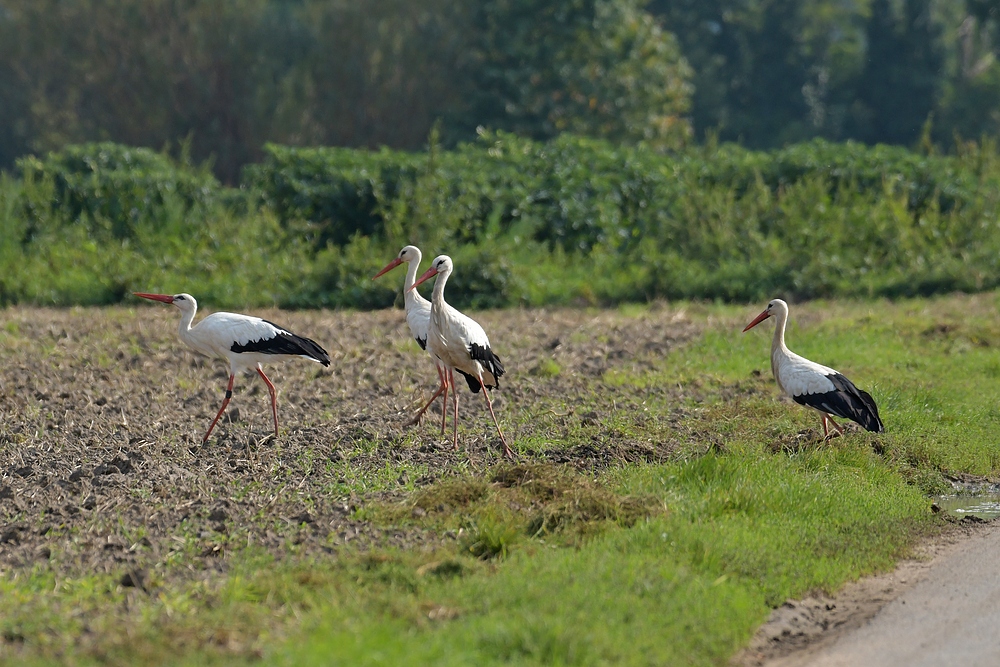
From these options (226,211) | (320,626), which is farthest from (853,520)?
(226,211)

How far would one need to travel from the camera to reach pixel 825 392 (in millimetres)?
8539

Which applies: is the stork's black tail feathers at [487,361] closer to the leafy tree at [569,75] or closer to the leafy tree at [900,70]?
the leafy tree at [569,75]

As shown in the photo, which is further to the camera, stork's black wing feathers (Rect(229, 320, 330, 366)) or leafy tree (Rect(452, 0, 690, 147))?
leafy tree (Rect(452, 0, 690, 147))

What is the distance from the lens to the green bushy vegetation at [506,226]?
16.8 m

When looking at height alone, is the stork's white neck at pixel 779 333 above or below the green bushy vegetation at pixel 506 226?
above

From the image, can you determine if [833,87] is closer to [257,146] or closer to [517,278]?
[257,146]

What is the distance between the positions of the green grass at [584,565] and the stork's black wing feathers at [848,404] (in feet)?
0.79

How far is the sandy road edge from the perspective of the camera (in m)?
5.34

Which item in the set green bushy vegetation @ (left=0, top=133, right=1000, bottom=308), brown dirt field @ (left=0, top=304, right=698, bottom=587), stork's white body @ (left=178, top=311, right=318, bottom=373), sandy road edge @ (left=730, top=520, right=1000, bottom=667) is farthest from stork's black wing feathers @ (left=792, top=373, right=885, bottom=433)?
green bushy vegetation @ (left=0, top=133, right=1000, bottom=308)

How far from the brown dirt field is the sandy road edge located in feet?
6.28

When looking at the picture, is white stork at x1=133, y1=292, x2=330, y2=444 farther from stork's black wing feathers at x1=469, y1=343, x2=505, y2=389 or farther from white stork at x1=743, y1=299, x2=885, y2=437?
white stork at x1=743, y1=299, x2=885, y2=437

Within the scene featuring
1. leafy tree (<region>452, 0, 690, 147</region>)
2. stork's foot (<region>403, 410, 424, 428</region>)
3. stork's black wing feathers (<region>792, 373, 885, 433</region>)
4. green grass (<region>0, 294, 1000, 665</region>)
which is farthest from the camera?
leafy tree (<region>452, 0, 690, 147</region>)

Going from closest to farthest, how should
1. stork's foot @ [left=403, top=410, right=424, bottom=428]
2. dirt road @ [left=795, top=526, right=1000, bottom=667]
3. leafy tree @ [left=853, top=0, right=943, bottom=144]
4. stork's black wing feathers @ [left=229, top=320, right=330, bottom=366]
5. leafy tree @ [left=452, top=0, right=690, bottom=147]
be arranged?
1. dirt road @ [left=795, top=526, right=1000, bottom=667]
2. stork's black wing feathers @ [left=229, top=320, right=330, bottom=366]
3. stork's foot @ [left=403, top=410, right=424, bottom=428]
4. leafy tree @ [left=452, top=0, right=690, bottom=147]
5. leafy tree @ [left=853, top=0, right=943, bottom=144]

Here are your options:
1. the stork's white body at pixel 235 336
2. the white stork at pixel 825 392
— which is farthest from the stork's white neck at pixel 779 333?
the stork's white body at pixel 235 336
